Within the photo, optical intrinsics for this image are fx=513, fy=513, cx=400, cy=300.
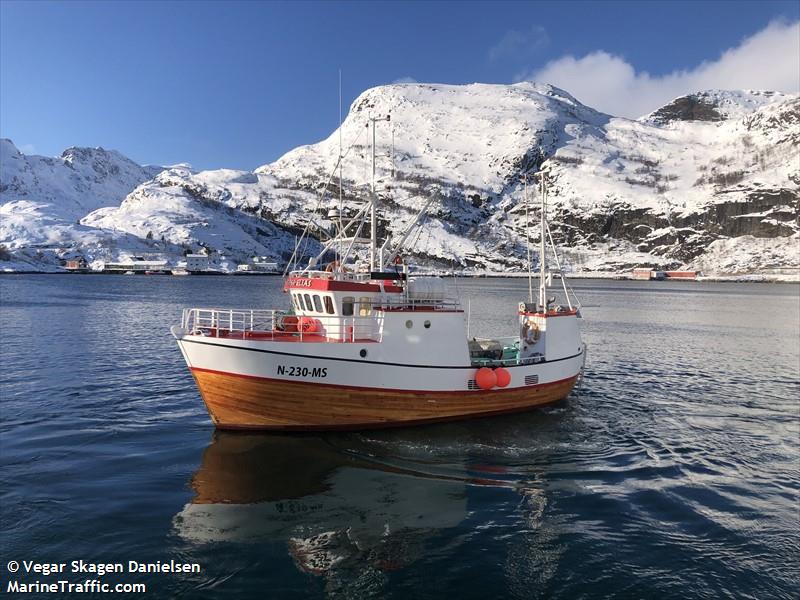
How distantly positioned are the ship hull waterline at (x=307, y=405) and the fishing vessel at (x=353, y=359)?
35 mm

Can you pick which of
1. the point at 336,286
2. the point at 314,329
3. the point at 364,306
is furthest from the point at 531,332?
the point at 314,329

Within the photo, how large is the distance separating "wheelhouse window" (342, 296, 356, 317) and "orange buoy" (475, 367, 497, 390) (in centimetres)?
523

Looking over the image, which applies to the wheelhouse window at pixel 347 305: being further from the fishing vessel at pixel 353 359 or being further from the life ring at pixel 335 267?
the life ring at pixel 335 267

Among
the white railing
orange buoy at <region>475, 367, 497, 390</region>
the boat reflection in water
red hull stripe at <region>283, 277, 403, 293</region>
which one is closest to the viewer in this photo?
the boat reflection in water

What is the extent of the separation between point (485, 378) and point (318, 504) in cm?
840

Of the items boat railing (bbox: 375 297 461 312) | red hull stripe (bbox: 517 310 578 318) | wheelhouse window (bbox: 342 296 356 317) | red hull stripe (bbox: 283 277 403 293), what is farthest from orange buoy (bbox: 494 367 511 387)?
wheelhouse window (bbox: 342 296 356 317)

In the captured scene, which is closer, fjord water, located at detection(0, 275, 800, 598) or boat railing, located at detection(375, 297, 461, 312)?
fjord water, located at detection(0, 275, 800, 598)

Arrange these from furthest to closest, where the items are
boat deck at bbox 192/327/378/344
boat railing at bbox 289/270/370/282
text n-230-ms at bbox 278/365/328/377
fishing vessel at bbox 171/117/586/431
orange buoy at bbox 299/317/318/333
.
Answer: boat railing at bbox 289/270/370/282, orange buoy at bbox 299/317/318/333, boat deck at bbox 192/327/378/344, fishing vessel at bbox 171/117/586/431, text n-230-ms at bbox 278/365/328/377

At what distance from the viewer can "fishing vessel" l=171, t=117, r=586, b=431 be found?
640 inches

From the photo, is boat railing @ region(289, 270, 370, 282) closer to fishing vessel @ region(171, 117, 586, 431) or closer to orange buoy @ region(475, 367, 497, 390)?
fishing vessel @ region(171, 117, 586, 431)

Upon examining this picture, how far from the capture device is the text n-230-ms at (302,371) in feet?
52.9

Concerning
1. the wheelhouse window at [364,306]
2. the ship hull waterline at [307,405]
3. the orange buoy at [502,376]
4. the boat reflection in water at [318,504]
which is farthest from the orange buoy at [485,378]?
the boat reflection in water at [318,504]

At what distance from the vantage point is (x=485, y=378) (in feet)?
62.2

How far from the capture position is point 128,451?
1562cm
